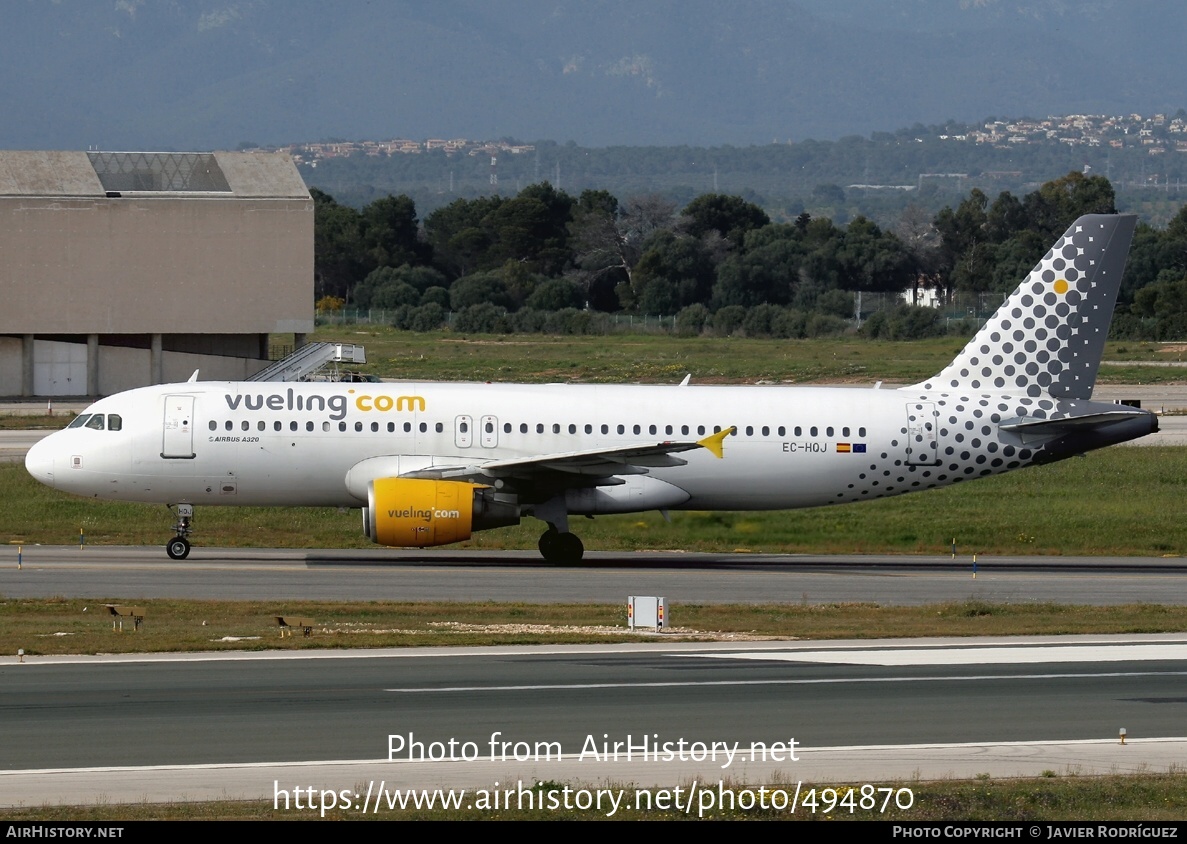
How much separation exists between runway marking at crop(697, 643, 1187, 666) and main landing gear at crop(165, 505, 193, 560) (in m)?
14.5

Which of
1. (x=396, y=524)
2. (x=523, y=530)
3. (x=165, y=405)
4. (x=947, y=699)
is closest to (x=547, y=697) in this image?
(x=947, y=699)

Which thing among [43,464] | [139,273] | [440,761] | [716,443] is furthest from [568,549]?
[139,273]

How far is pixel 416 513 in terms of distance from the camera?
32.3 metres

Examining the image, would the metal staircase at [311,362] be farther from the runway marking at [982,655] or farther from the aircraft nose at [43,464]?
the runway marking at [982,655]

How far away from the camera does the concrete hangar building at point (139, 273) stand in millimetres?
72438

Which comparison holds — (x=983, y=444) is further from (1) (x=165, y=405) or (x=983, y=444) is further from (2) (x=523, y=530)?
(1) (x=165, y=405)

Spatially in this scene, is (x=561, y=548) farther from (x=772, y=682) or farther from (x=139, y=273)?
(x=139, y=273)

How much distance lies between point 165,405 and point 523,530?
9126 millimetres

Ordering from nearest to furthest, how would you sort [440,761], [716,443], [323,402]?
[440,761] → [716,443] → [323,402]

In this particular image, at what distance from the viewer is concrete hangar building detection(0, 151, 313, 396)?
72438mm

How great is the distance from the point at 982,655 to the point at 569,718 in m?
7.60

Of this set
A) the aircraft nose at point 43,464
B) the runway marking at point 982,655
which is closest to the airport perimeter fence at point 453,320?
the aircraft nose at point 43,464

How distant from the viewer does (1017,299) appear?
119 ft

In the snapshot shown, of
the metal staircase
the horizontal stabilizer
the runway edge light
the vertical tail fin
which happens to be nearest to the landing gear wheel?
the vertical tail fin
